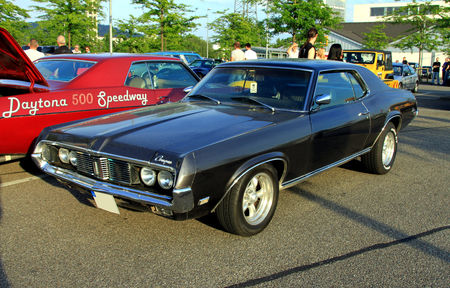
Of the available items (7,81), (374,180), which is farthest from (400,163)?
(7,81)

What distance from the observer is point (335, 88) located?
4629mm

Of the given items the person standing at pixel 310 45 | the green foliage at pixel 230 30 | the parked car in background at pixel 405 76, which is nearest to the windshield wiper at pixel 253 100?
the person standing at pixel 310 45

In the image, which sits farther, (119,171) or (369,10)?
(369,10)

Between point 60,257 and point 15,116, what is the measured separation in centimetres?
216

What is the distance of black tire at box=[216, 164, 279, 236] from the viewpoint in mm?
3232

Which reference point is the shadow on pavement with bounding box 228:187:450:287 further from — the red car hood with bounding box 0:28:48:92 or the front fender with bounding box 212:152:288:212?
Answer: the red car hood with bounding box 0:28:48:92

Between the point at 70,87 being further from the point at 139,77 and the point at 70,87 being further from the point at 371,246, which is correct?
the point at 371,246

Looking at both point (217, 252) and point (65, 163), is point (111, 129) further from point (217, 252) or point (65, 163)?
point (217, 252)

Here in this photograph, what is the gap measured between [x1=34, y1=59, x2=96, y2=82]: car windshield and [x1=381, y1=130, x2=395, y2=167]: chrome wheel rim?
4172 mm

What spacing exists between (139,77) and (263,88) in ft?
8.06

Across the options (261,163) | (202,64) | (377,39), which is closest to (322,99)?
(261,163)

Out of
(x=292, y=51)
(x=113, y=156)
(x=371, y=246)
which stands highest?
(x=292, y=51)

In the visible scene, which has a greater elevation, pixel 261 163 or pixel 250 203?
pixel 261 163

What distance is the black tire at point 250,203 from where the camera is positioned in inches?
127
